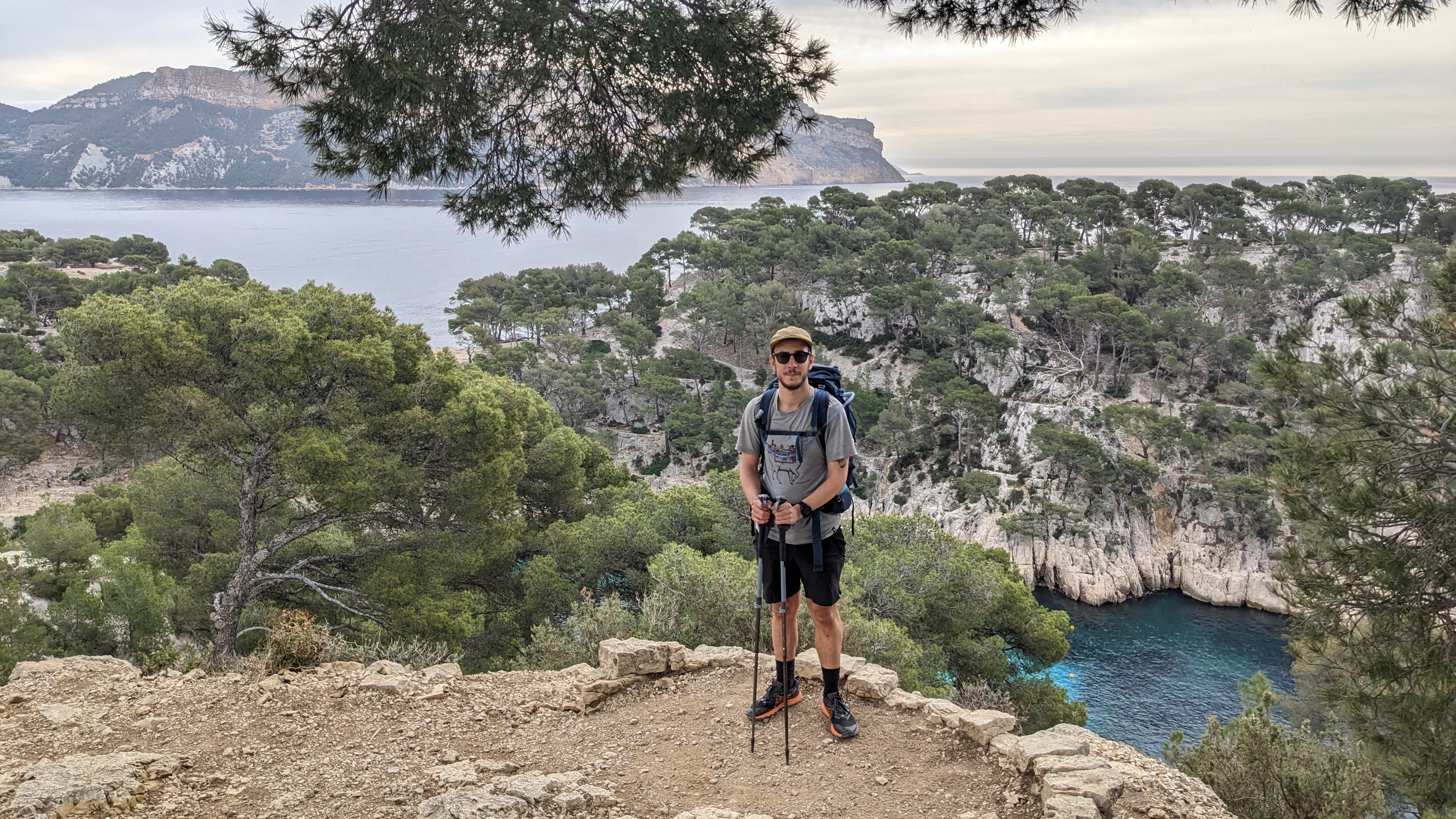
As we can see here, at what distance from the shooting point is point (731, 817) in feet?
9.10

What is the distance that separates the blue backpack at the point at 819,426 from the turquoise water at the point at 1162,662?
17.1m

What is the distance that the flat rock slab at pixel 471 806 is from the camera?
8.87 ft

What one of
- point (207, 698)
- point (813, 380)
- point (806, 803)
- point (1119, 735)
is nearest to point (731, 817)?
point (806, 803)

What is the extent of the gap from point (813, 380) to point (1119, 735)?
60.3ft

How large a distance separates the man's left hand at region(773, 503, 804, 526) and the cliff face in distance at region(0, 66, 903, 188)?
97267 mm

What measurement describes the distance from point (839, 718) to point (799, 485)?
1166 millimetres

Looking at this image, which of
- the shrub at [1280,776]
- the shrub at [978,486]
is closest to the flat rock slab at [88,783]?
the shrub at [1280,776]

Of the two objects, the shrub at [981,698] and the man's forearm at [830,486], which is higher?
the man's forearm at [830,486]

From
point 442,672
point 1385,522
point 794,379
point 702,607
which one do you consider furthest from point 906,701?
point 1385,522

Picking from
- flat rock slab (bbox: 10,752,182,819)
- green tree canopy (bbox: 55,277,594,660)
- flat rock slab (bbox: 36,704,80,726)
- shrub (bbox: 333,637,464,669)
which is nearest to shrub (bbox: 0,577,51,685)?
green tree canopy (bbox: 55,277,594,660)

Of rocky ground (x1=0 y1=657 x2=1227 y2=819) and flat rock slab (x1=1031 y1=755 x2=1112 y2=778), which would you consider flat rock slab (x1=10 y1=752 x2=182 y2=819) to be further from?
flat rock slab (x1=1031 y1=755 x2=1112 y2=778)

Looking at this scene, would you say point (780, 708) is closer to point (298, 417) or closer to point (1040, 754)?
point (1040, 754)

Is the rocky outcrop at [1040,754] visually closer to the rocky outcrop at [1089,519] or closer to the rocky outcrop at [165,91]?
the rocky outcrop at [1089,519]

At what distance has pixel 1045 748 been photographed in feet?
10.8
